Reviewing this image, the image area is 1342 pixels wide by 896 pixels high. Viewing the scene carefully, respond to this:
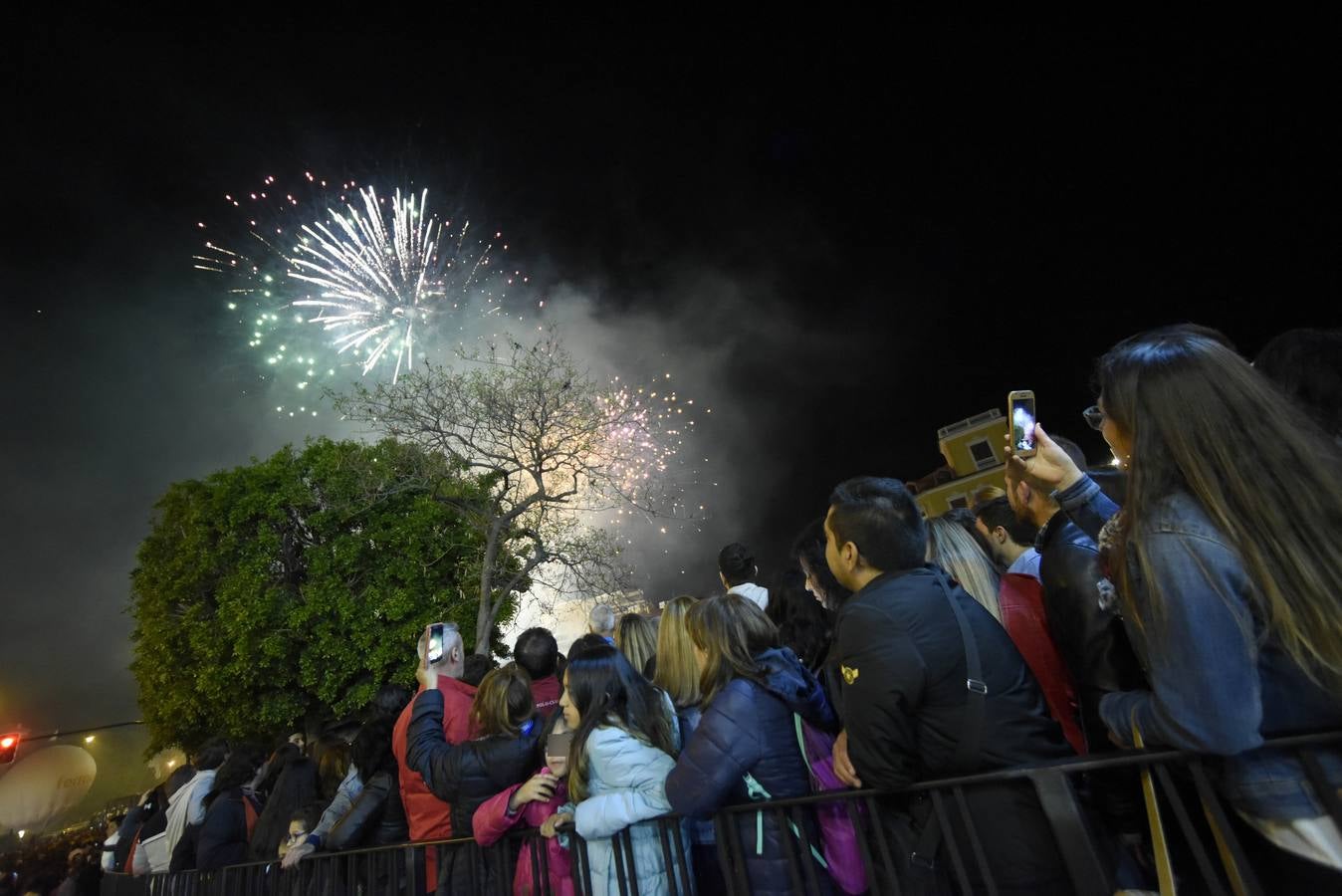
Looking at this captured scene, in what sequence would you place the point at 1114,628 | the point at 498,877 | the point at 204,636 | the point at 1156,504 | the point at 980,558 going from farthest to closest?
1. the point at 204,636
2. the point at 498,877
3. the point at 980,558
4. the point at 1114,628
5. the point at 1156,504

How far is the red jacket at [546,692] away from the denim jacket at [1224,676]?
3.51 meters

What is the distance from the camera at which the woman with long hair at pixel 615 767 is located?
2.91 m

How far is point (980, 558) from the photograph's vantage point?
321 cm

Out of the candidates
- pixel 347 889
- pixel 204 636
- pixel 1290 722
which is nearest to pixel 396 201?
pixel 204 636

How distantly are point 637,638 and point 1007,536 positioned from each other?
2348mm

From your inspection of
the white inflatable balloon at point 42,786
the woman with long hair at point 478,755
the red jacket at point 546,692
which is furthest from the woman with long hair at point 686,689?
the white inflatable balloon at point 42,786

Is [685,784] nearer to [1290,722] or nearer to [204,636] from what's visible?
[1290,722]

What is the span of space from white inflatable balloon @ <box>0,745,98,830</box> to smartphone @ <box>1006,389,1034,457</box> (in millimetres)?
35064

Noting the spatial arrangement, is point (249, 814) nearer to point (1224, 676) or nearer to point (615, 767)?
point (615, 767)

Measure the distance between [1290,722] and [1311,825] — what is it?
8.2 inches

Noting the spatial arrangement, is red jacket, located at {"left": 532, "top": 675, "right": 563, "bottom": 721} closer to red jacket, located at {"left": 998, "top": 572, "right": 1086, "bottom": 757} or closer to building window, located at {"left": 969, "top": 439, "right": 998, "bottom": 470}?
red jacket, located at {"left": 998, "top": 572, "right": 1086, "bottom": 757}

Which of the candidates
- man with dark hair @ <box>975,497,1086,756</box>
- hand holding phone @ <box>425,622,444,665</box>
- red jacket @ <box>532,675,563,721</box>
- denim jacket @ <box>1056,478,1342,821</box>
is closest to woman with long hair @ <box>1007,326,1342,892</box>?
denim jacket @ <box>1056,478,1342,821</box>

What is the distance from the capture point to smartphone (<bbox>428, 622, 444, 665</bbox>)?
4.24 metres

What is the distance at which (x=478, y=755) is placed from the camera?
3.60m
